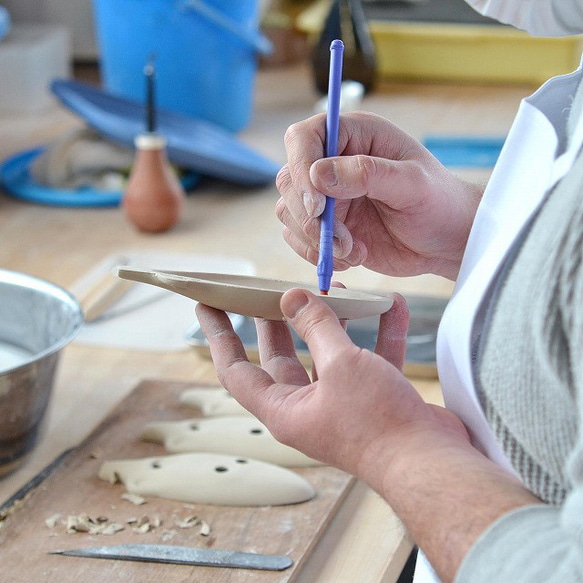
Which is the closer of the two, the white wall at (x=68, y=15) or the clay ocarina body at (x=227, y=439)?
the clay ocarina body at (x=227, y=439)

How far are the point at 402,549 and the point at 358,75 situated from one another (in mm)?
1495

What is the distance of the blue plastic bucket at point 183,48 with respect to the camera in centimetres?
164

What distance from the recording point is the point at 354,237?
692 millimetres

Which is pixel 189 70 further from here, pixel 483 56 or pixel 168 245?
pixel 483 56

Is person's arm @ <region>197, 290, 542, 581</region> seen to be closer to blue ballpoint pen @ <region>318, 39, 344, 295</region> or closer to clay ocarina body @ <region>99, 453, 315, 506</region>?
blue ballpoint pen @ <region>318, 39, 344, 295</region>

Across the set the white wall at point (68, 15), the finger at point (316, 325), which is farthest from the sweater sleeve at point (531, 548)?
the white wall at point (68, 15)

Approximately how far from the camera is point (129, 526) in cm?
69

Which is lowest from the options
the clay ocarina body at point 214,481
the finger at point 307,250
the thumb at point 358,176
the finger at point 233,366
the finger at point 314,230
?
the clay ocarina body at point 214,481

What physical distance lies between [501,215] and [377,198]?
0.41 ft

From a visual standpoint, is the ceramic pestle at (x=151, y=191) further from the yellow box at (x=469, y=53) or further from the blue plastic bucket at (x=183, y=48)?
the yellow box at (x=469, y=53)

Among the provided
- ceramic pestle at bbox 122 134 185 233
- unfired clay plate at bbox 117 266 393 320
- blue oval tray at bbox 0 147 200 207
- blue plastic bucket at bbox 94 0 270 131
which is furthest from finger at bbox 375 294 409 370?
blue plastic bucket at bbox 94 0 270 131

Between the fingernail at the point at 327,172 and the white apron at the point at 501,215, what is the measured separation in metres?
0.09

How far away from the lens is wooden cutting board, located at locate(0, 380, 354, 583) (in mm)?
628

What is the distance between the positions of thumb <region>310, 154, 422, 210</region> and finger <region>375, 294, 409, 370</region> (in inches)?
3.0
